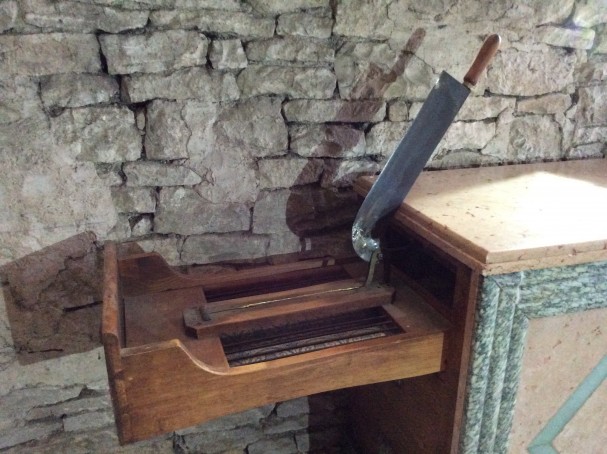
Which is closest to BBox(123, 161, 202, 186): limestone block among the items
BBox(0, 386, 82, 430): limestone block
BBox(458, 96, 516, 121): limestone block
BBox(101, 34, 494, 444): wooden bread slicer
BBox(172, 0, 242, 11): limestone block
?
BBox(101, 34, 494, 444): wooden bread slicer

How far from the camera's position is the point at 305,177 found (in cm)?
166

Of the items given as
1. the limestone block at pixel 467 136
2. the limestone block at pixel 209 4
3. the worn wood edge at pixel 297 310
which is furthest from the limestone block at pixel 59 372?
the limestone block at pixel 467 136

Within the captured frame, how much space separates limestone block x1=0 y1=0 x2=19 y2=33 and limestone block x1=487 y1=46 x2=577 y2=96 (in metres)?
1.40

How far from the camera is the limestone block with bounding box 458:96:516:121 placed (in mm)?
1752

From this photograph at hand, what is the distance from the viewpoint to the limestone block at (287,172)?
1615mm

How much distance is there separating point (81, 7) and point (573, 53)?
1.58 metres

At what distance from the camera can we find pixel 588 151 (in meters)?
1.95

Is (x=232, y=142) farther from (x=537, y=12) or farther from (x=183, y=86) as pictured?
(x=537, y=12)

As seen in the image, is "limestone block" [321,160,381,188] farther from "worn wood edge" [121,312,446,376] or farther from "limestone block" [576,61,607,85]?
"limestone block" [576,61,607,85]

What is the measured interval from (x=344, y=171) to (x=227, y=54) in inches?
20.3

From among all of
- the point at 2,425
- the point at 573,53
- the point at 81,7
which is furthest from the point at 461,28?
the point at 2,425

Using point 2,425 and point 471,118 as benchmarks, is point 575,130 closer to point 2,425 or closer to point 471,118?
point 471,118

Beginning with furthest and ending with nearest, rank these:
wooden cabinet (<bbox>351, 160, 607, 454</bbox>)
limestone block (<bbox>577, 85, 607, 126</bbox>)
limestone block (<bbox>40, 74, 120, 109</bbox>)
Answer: limestone block (<bbox>577, 85, 607, 126</bbox>)
limestone block (<bbox>40, 74, 120, 109</bbox>)
wooden cabinet (<bbox>351, 160, 607, 454</bbox>)

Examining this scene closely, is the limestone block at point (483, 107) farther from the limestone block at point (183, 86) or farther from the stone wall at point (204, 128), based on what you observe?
the limestone block at point (183, 86)
